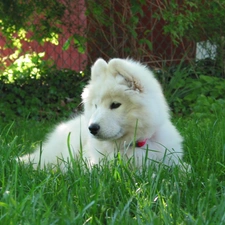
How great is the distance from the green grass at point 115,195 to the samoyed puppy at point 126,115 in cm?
36

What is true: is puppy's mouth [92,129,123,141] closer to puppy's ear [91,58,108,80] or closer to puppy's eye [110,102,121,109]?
puppy's eye [110,102,121,109]

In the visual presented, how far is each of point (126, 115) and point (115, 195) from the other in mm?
913

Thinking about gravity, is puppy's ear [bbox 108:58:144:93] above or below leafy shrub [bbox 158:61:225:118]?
below

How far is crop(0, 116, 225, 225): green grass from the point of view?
6.40 feet

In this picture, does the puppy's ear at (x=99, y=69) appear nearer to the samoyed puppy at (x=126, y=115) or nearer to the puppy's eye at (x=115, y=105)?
the samoyed puppy at (x=126, y=115)

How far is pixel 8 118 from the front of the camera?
6.19 metres

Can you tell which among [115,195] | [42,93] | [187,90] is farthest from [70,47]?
[115,195]

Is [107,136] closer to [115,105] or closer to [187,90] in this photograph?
[115,105]

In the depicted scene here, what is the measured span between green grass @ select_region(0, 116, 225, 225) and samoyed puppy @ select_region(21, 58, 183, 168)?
1.18ft

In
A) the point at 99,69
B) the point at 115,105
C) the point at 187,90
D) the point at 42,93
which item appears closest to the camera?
the point at 115,105

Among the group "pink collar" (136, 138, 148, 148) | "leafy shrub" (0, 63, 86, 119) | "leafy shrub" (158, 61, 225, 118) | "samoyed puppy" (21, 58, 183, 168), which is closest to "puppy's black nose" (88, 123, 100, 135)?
"samoyed puppy" (21, 58, 183, 168)

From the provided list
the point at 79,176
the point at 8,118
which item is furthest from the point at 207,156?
the point at 8,118

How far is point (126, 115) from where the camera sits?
3131 millimetres

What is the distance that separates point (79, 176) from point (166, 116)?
1059 mm
